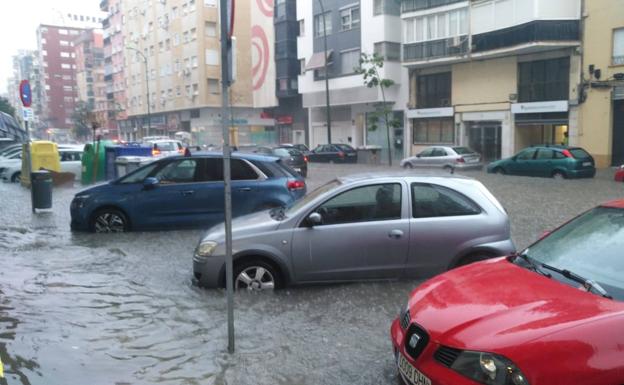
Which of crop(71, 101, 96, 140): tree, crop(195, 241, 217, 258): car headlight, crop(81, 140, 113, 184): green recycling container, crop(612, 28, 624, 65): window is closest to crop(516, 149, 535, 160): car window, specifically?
crop(612, 28, 624, 65): window

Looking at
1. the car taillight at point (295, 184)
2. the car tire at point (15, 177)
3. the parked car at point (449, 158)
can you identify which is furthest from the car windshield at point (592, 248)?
the car tire at point (15, 177)

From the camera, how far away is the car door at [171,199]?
10.0m

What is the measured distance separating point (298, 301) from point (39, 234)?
21.9 ft

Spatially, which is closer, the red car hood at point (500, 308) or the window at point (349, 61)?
the red car hood at point (500, 308)

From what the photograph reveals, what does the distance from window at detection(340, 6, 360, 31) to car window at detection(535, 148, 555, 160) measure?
21.9 m

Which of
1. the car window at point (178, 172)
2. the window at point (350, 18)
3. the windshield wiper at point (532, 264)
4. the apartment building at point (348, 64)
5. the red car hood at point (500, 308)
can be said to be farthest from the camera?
the window at point (350, 18)

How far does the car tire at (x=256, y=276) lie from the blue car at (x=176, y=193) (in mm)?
3792

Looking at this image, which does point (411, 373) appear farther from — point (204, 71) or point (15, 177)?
point (204, 71)

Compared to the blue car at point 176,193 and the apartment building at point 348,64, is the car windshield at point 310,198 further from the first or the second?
the apartment building at point 348,64

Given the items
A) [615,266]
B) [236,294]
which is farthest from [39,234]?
[615,266]

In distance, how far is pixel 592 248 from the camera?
3844 millimetres

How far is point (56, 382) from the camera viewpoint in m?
4.00

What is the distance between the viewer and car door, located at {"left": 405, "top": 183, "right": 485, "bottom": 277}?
6109 mm

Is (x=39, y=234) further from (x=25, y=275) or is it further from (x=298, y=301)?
(x=298, y=301)
